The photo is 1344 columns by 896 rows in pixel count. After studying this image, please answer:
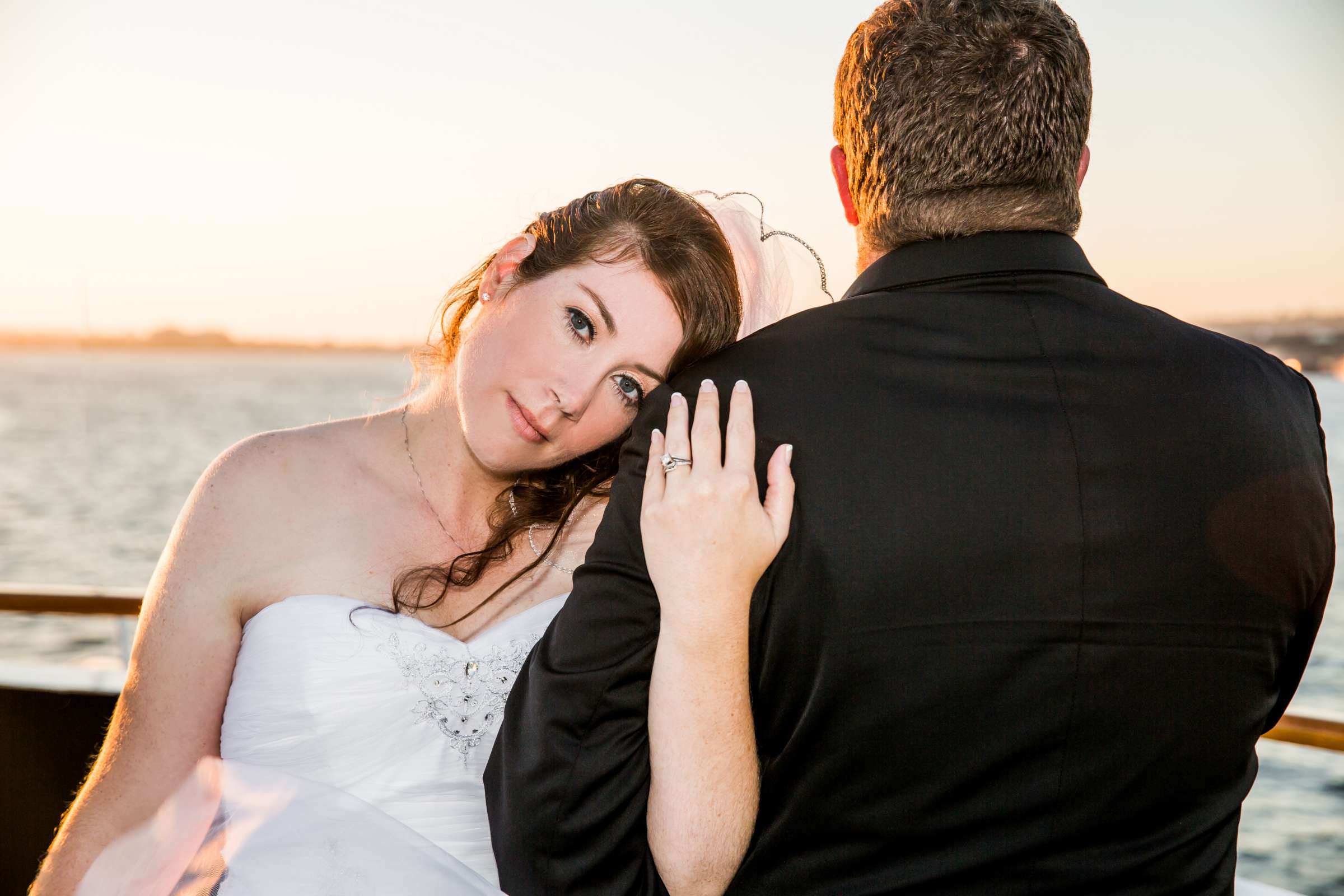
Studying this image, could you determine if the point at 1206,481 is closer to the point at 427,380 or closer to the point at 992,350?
the point at 992,350

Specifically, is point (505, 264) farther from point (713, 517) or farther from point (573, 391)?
point (713, 517)

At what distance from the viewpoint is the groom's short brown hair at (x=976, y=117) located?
4.05 ft

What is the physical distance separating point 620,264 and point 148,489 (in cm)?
4161

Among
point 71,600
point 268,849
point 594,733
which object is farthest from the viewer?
point 71,600

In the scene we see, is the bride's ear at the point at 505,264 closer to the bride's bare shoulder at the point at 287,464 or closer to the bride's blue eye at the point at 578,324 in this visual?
the bride's blue eye at the point at 578,324

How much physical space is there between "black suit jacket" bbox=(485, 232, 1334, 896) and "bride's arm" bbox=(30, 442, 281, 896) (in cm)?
82

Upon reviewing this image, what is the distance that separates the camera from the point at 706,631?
3.79ft

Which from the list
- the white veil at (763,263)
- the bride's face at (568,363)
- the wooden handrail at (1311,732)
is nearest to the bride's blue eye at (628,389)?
the bride's face at (568,363)

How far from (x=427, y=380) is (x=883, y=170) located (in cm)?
128

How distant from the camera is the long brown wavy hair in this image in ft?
6.35

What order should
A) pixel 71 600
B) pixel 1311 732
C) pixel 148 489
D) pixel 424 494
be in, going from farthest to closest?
pixel 148 489, pixel 71 600, pixel 1311 732, pixel 424 494

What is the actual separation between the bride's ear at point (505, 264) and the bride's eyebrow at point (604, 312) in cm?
25

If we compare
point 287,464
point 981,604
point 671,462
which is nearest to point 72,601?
point 287,464

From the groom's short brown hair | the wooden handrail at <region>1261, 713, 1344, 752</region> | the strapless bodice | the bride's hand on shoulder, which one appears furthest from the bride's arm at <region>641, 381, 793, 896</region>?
the wooden handrail at <region>1261, 713, 1344, 752</region>
